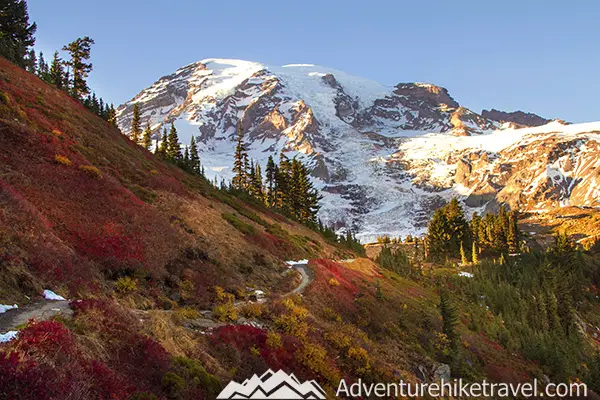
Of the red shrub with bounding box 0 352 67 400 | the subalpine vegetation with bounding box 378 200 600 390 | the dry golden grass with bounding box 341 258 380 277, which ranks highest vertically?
the red shrub with bounding box 0 352 67 400

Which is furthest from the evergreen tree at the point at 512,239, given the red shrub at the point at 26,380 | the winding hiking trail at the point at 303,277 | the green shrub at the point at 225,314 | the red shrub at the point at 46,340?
the red shrub at the point at 26,380

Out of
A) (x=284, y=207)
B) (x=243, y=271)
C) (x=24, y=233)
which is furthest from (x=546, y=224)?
(x=24, y=233)

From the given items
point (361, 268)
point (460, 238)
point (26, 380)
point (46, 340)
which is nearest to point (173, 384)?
point (46, 340)

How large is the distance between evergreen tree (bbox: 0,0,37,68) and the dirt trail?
50188mm

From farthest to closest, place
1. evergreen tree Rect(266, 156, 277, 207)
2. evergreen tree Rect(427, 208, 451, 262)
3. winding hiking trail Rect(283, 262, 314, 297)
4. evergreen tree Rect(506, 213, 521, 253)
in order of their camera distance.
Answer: evergreen tree Rect(506, 213, 521, 253)
evergreen tree Rect(427, 208, 451, 262)
evergreen tree Rect(266, 156, 277, 207)
winding hiking trail Rect(283, 262, 314, 297)

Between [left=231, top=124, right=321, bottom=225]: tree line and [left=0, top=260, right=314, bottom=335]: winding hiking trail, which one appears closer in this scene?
[left=0, top=260, right=314, bottom=335]: winding hiking trail

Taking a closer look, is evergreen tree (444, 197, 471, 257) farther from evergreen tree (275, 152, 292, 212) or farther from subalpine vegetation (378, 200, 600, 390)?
evergreen tree (275, 152, 292, 212)

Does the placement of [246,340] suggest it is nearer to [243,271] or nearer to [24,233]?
[24,233]

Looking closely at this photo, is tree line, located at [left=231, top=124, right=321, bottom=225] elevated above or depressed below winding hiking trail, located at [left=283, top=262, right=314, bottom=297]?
above

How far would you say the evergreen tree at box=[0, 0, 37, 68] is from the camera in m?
49.4

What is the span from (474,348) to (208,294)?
22.2m

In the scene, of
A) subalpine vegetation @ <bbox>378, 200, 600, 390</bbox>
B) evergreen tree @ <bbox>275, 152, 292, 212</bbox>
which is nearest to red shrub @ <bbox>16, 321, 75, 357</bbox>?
subalpine vegetation @ <bbox>378, 200, 600, 390</bbox>

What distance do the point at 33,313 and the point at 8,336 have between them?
8.27 ft

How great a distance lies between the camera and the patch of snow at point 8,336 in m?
7.52
